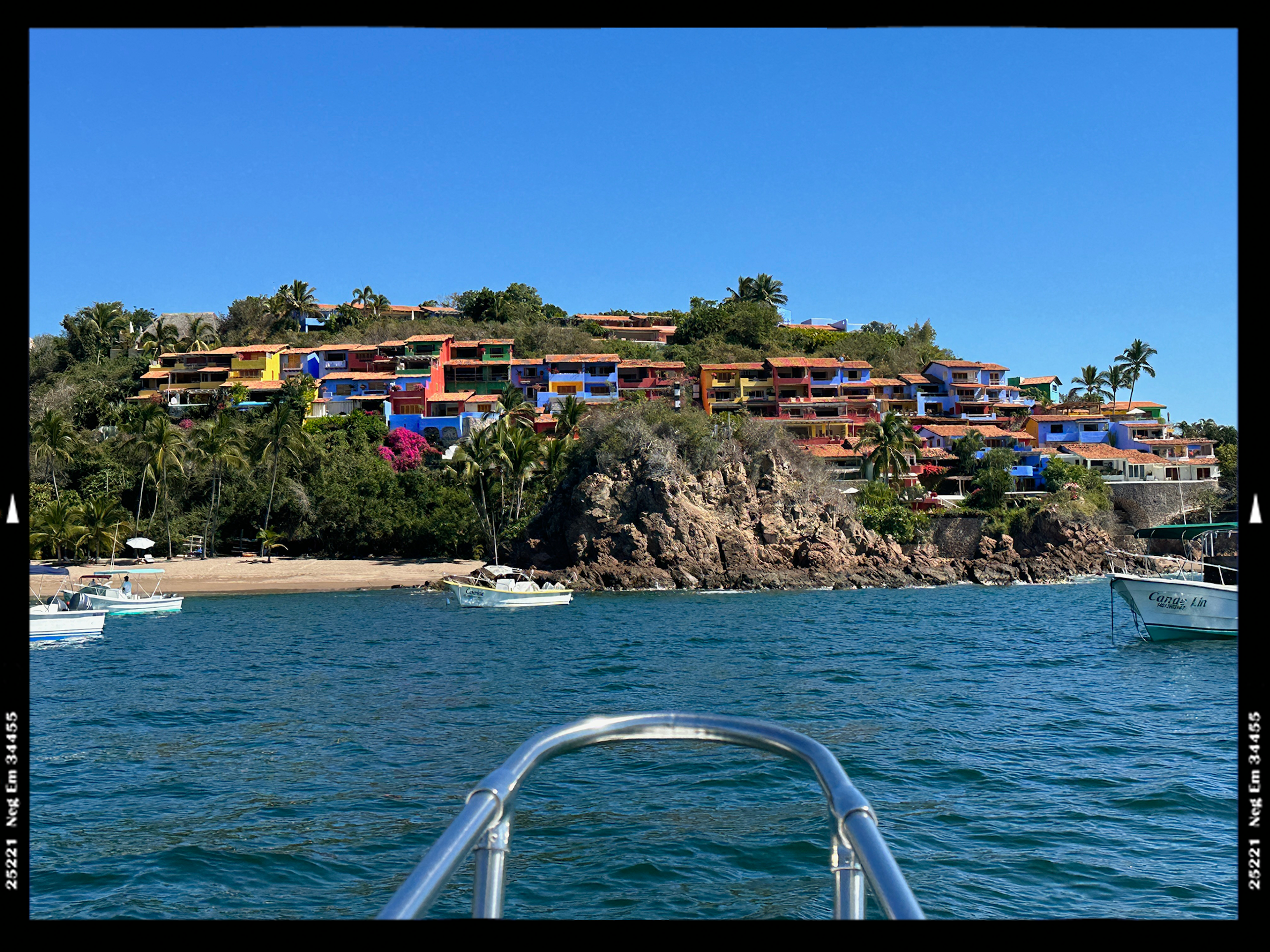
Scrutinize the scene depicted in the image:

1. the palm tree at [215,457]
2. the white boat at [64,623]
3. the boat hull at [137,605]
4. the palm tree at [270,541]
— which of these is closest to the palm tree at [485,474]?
the palm tree at [270,541]

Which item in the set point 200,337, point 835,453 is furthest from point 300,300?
point 835,453

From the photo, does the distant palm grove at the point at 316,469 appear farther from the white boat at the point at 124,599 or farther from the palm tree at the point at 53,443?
the white boat at the point at 124,599

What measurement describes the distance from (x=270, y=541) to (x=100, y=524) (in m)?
6.76

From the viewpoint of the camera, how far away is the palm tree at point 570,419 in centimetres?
4638

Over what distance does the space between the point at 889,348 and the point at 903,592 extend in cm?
3615

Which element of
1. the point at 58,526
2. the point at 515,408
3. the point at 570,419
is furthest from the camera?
the point at 515,408

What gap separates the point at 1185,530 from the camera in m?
22.2

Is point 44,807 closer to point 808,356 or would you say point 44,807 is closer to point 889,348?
point 808,356

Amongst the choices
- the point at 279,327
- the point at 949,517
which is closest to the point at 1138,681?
the point at 949,517

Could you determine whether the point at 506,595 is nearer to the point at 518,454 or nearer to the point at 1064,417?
the point at 518,454

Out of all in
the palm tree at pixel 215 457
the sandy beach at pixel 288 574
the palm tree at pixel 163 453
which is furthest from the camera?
the palm tree at pixel 215 457

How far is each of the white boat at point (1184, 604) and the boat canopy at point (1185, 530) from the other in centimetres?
3

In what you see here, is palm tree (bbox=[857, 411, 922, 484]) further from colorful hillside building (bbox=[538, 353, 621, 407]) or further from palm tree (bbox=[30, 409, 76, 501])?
palm tree (bbox=[30, 409, 76, 501])

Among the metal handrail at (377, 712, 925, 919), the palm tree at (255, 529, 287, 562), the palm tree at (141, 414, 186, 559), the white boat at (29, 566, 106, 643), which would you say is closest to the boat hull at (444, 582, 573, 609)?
the white boat at (29, 566, 106, 643)
